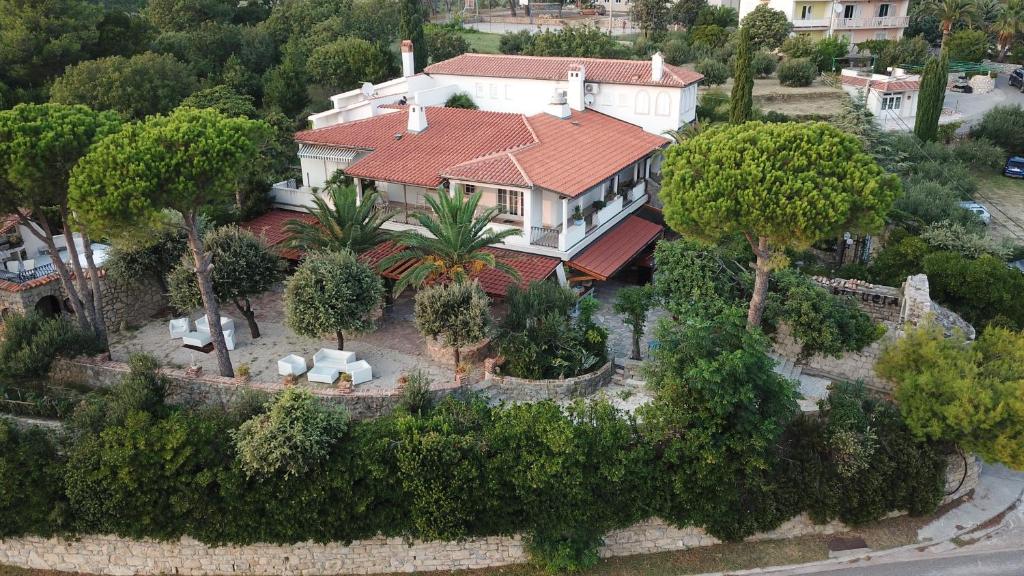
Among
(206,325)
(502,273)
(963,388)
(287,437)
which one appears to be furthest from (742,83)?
(287,437)

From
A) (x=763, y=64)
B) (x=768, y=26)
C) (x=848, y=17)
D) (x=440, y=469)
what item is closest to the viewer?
(x=440, y=469)

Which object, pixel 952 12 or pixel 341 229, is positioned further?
pixel 952 12

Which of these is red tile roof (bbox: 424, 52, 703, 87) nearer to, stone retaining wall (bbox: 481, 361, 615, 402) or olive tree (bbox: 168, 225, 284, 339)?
olive tree (bbox: 168, 225, 284, 339)

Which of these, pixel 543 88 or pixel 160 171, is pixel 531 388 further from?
pixel 543 88

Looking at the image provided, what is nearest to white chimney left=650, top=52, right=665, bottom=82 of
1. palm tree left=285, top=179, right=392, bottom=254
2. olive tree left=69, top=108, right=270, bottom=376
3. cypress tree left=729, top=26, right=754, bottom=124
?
cypress tree left=729, top=26, right=754, bottom=124

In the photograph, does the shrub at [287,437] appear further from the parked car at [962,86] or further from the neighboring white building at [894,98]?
the parked car at [962,86]

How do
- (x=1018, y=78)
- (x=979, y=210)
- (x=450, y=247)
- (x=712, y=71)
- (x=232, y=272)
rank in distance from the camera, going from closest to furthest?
(x=450, y=247), (x=232, y=272), (x=979, y=210), (x=712, y=71), (x=1018, y=78)


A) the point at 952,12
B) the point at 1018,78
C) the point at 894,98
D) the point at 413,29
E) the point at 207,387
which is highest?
the point at 952,12

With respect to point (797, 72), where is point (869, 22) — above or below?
above
